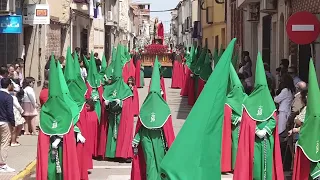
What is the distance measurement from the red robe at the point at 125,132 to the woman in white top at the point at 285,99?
3.00 metres

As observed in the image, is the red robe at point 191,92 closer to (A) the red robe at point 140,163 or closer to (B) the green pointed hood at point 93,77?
(B) the green pointed hood at point 93,77

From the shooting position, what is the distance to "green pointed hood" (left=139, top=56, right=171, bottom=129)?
9055 millimetres

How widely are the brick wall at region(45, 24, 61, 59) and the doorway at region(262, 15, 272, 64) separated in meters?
7.95

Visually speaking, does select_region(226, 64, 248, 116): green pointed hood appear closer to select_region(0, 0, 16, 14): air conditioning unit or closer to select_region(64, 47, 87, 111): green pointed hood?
select_region(64, 47, 87, 111): green pointed hood

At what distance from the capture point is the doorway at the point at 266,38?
2475 cm

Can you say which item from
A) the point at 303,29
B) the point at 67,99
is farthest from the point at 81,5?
the point at 67,99

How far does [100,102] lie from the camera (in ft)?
46.0

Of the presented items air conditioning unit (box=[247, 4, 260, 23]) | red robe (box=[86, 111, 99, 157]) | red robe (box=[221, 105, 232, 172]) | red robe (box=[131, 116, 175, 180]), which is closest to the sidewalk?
red robe (box=[86, 111, 99, 157])

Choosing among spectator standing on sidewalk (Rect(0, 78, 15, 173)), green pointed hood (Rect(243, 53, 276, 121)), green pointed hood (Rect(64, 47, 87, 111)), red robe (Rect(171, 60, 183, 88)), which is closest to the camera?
green pointed hood (Rect(243, 53, 276, 121))

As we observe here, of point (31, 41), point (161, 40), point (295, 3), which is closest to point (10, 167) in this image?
point (295, 3)

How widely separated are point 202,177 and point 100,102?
9.62 metres

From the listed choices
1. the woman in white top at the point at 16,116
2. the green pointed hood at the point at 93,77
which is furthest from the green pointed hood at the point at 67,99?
the green pointed hood at the point at 93,77

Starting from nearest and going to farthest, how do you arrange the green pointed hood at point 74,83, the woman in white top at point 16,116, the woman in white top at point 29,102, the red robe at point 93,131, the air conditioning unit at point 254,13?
the green pointed hood at point 74,83
the red robe at point 93,131
the woman in white top at point 16,116
the woman in white top at point 29,102
the air conditioning unit at point 254,13

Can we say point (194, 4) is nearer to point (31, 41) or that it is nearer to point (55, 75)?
point (31, 41)
